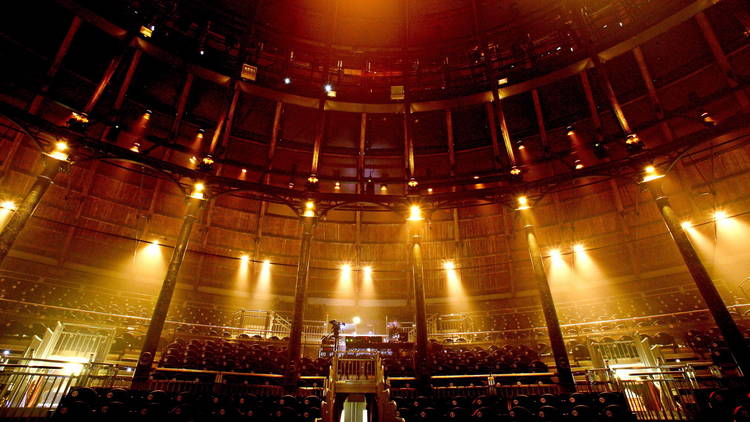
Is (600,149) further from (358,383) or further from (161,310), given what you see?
(161,310)

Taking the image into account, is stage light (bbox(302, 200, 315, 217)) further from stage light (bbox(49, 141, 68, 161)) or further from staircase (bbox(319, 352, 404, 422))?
stage light (bbox(49, 141, 68, 161))

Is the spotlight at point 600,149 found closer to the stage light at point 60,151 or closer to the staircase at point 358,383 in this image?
the staircase at point 358,383

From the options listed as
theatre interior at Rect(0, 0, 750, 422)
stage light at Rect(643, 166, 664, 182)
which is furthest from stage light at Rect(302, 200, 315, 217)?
stage light at Rect(643, 166, 664, 182)

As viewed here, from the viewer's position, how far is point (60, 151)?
35.7ft

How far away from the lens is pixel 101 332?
12695mm

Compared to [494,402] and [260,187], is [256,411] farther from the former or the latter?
[260,187]

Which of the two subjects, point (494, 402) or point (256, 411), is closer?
point (256, 411)

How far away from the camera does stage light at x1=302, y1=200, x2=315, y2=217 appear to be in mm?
13305

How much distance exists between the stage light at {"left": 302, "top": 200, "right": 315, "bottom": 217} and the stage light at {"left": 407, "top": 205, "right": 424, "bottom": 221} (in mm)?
3771

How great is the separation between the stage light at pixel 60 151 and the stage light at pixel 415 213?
11.6 m

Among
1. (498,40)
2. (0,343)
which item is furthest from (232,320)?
(498,40)

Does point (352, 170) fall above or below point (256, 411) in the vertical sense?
above

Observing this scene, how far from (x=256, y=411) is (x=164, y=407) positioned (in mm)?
1961

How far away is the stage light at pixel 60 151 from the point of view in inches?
425
